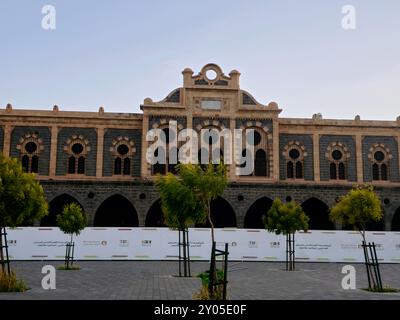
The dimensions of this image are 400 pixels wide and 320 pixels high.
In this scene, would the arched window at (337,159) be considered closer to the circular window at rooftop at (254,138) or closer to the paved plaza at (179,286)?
the circular window at rooftop at (254,138)

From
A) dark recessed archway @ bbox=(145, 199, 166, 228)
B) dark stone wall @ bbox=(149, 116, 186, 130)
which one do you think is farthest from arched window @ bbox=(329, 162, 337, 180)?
dark recessed archway @ bbox=(145, 199, 166, 228)

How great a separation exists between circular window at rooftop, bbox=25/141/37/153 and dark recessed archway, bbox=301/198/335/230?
2204cm

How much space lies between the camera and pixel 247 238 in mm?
29375

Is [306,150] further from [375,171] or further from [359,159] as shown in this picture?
[375,171]

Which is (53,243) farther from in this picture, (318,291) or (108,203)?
(318,291)

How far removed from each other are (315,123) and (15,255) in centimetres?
2468

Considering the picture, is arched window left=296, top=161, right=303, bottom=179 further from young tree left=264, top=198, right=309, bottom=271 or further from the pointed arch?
the pointed arch

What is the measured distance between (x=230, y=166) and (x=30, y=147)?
15.9m

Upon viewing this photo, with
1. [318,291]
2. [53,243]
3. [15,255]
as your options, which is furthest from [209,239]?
[318,291]

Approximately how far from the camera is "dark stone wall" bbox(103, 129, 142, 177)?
3666 centimetres

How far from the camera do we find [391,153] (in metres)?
38.3

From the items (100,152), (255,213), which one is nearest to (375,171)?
(255,213)

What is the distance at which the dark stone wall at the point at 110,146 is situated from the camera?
120ft

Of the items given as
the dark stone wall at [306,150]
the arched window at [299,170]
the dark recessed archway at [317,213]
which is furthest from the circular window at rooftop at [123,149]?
the dark recessed archway at [317,213]
